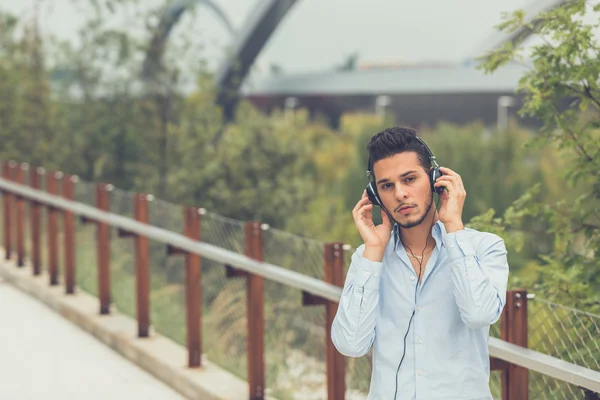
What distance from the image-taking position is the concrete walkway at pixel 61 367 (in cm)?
589

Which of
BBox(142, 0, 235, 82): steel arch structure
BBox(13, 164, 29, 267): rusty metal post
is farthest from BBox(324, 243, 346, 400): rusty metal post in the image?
BBox(142, 0, 235, 82): steel arch structure

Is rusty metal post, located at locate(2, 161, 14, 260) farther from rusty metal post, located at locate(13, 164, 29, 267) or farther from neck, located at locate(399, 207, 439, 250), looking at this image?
neck, located at locate(399, 207, 439, 250)

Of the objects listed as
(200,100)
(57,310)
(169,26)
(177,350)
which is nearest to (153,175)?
(200,100)

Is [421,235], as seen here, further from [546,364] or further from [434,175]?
[546,364]

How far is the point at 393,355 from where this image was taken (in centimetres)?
263

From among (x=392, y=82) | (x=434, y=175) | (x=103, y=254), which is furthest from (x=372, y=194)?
(x=392, y=82)

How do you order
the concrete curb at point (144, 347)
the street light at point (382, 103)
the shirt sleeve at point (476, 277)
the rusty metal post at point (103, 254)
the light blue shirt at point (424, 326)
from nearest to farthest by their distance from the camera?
the shirt sleeve at point (476, 277) → the light blue shirt at point (424, 326) → the concrete curb at point (144, 347) → the rusty metal post at point (103, 254) → the street light at point (382, 103)

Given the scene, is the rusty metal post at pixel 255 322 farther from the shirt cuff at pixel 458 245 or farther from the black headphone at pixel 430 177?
the shirt cuff at pixel 458 245

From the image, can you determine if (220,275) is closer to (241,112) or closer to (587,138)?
(587,138)

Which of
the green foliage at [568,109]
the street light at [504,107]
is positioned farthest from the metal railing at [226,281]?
the street light at [504,107]

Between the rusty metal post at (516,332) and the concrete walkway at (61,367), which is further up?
the rusty metal post at (516,332)

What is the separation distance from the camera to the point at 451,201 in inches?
102

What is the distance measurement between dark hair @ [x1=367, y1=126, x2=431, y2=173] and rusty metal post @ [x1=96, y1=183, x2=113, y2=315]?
5046 millimetres

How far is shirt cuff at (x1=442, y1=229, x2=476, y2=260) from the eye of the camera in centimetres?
251
